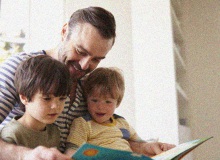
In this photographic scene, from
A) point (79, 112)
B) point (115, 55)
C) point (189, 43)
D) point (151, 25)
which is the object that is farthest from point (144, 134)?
point (189, 43)

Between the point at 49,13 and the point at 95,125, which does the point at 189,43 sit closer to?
the point at 49,13

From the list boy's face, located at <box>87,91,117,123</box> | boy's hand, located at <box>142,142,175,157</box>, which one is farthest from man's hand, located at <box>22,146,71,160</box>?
boy's hand, located at <box>142,142,175,157</box>

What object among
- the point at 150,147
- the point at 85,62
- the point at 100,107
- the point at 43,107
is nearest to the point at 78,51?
the point at 85,62

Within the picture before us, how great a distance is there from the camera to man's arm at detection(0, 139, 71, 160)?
72 cm

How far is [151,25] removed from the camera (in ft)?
7.36

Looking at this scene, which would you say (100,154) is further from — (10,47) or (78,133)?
(10,47)

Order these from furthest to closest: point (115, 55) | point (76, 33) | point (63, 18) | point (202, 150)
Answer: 1. point (202, 150)
2. point (115, 55)
3. point (63, 18)
4. point (76, 33)

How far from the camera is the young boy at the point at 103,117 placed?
1205 millimetres

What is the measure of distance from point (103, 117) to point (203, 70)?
218cm

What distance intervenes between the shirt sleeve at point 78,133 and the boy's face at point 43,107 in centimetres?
18

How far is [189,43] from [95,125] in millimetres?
2264

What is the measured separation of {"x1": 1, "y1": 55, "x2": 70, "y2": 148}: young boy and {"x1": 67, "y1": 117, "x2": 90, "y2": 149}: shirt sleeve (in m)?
0.13

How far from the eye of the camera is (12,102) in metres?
1.08

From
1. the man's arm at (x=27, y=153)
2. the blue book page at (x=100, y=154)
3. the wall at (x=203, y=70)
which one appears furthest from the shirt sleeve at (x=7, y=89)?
the wall at (x=203, y=70)
